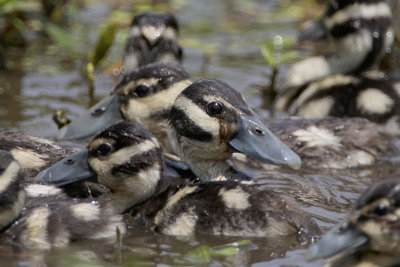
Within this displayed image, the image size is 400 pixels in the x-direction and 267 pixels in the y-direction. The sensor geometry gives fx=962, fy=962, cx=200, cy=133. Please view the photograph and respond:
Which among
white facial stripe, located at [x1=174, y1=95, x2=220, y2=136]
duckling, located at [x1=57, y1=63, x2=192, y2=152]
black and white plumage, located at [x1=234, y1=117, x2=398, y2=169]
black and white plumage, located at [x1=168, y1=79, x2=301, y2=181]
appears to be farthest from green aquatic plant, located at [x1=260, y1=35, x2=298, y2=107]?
white facial stripe, located at [x1=174, y1=95, x2=220, y2=136]

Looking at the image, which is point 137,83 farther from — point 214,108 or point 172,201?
point 172,201

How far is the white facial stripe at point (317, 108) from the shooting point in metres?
6.00

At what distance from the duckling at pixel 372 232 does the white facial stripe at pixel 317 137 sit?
1.92m

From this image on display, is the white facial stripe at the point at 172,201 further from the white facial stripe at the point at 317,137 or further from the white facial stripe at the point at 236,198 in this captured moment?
the white facial stripe at the point at 317,137

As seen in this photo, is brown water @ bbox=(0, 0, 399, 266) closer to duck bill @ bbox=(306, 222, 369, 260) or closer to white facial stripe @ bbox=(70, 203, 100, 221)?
white facial stripe @ bbox=(70, 203, 100, 221)

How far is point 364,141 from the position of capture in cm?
548

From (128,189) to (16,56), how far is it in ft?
10.4

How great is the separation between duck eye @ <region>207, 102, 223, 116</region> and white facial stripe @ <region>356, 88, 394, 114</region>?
163 cm

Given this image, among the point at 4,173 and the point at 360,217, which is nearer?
the point at 360,217

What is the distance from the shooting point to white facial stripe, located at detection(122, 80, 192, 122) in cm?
510

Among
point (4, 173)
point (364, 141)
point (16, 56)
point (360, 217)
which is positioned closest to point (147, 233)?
point (4, 173)

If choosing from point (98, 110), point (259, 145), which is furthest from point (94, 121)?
point (259, 145)

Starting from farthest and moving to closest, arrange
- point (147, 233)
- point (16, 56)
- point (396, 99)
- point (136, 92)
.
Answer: point (16, 56)
point (396, 99)
point (136, 92)
point (147, 233)

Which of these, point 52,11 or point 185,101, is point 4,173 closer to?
point 185,101
